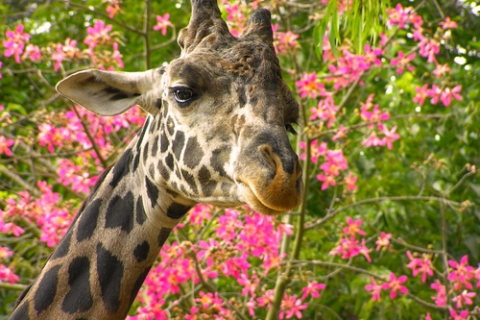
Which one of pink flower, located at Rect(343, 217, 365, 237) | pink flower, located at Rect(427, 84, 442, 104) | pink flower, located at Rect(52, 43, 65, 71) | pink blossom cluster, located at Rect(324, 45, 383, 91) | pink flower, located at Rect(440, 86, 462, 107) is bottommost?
pink flower, located at Rect(343, 217, 365, 237)

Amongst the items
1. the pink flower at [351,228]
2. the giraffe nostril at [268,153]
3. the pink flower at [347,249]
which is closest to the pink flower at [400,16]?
the pink flower at [351,228]

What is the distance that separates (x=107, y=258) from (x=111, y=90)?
0.69 meters

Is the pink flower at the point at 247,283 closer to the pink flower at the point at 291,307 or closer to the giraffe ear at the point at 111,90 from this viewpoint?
the pink flower at the point at 291,307

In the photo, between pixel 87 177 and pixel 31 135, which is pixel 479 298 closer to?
pixel 87 177

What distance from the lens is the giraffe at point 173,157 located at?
7.68ft

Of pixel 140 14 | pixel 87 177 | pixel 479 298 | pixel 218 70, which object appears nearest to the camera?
pixel 218 70

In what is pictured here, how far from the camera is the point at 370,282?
562cm

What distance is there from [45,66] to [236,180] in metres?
5.51

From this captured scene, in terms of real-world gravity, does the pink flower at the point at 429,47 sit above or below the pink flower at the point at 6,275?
above

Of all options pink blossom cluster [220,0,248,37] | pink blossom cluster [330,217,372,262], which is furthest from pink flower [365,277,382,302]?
pink blossom cluster [220,0,248,37]

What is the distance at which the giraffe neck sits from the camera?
2707mm

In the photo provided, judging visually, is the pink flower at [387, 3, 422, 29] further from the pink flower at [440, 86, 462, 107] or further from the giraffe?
the giraffe

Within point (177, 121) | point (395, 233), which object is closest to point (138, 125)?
point (395, 233)

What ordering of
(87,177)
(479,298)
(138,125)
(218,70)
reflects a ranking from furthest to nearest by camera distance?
1. (479,298)
2. (138,125)
3. (87,177)
4. (218,70)
